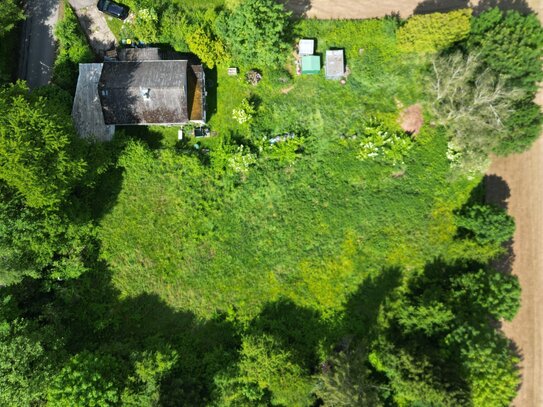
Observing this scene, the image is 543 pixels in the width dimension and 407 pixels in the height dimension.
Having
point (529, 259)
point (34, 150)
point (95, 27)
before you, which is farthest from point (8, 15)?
point (529, 259)

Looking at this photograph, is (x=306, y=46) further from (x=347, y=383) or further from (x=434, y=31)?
(x=347, y=383)

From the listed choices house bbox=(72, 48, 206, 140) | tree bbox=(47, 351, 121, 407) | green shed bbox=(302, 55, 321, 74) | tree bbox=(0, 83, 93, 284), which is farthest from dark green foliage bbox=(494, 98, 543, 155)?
tree bbox=(47, 351, 121, 407)

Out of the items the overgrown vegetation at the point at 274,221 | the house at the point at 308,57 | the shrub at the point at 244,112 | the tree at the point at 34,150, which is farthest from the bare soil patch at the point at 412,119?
the tree at the point at 34,150

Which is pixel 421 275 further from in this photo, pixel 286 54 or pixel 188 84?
pixel 188 84

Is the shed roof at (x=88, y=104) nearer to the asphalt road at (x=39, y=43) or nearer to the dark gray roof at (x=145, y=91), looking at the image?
the dark gray roof at (x=145, y=91)

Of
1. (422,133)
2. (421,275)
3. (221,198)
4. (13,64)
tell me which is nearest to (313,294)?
(421,275)

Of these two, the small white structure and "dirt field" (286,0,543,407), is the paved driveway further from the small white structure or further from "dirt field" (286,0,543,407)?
"dirt field" (286,0,543,407)
